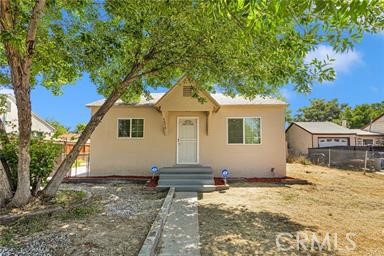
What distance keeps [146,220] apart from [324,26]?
15.8 ft

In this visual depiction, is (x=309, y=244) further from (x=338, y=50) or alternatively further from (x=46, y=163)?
(x=46, y=163)

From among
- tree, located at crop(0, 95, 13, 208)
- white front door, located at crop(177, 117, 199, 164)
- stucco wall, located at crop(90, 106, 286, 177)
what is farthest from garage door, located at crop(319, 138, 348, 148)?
tree, located at crop(0, 95, 13, 208)

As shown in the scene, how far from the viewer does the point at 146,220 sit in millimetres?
5977

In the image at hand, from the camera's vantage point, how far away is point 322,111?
5825 centimetres

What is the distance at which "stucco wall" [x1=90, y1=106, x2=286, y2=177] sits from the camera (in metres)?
12.4

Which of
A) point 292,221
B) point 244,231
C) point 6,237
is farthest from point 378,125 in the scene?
point 6,237

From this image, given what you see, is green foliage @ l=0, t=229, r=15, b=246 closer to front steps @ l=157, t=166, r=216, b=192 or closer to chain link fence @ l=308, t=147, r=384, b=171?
front steps @ l=157, t=166, r=216, b=192

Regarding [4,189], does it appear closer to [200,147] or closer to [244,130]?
[200,147]

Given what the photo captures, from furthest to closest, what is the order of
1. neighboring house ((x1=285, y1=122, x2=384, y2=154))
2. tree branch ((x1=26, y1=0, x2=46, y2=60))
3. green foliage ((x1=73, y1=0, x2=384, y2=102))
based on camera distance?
neighboring house ((x1=285, y1=122, x2=384, y2=154))
tree branch ((x1=26, y1=0, x2=46, y2=60))
green foliage ((x1=73, y1=0, x2=384, y2=102))

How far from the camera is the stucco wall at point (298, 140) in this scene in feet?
93.4

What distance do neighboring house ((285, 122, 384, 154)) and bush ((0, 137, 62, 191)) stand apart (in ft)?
82.0

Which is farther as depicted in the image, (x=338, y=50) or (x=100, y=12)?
(x=100, y=12)

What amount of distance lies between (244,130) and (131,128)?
16.9 feet

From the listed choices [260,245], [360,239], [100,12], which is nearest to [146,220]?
[260,245]
